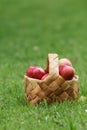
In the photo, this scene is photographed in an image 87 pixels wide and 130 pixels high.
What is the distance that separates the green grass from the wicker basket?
103mm

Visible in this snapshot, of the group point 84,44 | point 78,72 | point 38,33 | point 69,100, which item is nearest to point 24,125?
point 69,100

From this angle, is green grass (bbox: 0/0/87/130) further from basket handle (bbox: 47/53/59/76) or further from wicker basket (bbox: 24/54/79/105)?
basket handle (bbox: 47/53/59/76)

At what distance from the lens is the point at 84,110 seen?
19.1ft

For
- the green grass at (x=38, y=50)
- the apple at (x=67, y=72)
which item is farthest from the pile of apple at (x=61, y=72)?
the green grass at (x=38, y=50)

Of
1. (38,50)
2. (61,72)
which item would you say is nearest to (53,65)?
(61,72)

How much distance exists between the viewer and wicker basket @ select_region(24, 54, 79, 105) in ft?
19.8

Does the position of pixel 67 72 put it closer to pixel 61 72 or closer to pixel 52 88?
Answer: pixel 61 72

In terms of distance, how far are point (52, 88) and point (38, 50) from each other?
6.55 metres

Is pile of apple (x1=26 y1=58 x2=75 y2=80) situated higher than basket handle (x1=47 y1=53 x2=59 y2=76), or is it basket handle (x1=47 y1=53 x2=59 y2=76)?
basket handle (x1=47 y1=53 x2=59 y2=76)

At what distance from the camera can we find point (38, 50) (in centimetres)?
1258

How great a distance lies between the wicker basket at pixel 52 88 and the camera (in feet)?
19.8

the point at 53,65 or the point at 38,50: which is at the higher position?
the point at 53,65

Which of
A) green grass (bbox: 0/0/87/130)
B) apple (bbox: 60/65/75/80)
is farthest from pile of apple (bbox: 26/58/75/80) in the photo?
green grass (bbox: 0/0/87/130)

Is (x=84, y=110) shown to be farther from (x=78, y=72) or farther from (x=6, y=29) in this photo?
(x=6, y=29)
